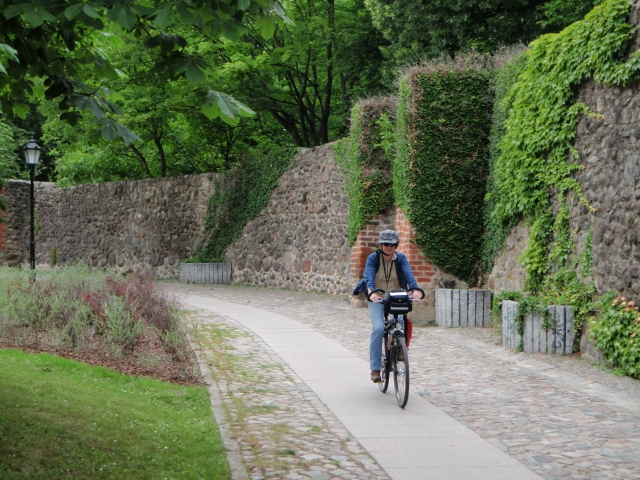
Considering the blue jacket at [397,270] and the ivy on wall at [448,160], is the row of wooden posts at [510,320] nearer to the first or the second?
the ivy on wall at [448,160]

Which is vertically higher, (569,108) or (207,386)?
(569,108)

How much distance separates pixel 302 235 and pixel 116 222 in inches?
415

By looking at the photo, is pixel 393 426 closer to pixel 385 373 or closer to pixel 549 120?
pixel 385 373

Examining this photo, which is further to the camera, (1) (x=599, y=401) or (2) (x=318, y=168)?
(2) (x=318, y=168)

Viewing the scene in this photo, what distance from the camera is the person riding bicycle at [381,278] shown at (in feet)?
26.1

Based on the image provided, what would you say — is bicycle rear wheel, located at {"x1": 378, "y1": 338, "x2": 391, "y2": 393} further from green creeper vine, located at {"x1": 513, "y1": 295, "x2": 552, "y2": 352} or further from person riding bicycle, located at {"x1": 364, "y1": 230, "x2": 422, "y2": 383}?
green creeper vine, located at {"x1": 513, "y1": 295, "x2": 552, "y2": 352}

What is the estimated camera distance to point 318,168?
20.0 metres

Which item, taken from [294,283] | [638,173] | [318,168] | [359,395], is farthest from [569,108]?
[294,283]

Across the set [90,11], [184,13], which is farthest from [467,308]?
[90,11]

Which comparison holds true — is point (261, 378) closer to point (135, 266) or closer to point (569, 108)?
point (569, 108)

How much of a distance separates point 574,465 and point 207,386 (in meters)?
3.85

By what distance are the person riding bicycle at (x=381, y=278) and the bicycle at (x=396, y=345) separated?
88 mm

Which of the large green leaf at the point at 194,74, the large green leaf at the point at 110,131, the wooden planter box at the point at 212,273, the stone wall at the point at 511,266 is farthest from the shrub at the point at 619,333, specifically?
the wooden planter box at the point at 212,273

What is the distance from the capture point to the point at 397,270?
8156 millimetres
